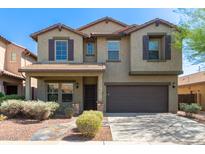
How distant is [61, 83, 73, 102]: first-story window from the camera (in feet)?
73.0

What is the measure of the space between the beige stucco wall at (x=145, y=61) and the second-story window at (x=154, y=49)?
29.6 inches

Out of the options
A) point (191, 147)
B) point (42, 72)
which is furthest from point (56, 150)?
point (42, 72)

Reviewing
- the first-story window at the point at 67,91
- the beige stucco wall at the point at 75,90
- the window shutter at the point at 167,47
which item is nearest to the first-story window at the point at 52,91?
the beige stucco wall at the point at 75,90

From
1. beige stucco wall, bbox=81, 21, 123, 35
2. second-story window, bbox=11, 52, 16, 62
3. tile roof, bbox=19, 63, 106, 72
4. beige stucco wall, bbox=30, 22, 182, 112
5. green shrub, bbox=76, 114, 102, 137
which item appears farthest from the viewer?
second-story window, bbox=11, 52, 16, 62

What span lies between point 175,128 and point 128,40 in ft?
32.0

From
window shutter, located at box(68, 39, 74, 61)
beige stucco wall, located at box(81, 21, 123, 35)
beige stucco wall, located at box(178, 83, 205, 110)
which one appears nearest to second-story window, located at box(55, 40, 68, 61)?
window shutter, located at box(68, 39, 74, 61)

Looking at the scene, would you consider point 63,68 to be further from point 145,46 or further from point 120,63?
point 145,46

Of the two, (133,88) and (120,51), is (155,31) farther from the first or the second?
(133,88)

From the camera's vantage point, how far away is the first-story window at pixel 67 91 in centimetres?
2227

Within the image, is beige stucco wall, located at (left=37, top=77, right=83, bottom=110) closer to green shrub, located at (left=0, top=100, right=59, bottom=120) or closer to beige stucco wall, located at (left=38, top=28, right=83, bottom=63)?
beige stucco wall, located at (left=38, top=28, right=83, bottom=63)

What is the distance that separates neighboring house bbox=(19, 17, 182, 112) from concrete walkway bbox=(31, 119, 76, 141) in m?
7.50

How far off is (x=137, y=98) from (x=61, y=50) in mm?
7222

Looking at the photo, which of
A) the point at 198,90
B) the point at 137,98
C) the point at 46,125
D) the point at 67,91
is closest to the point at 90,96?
the point at 67,91

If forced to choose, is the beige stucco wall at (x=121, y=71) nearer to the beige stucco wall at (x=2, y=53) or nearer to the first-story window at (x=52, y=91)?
the first-story window at (x=52, y=91)
